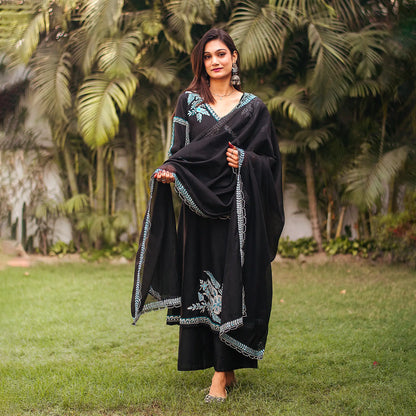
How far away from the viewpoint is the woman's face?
304cm

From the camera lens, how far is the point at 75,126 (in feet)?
25.8

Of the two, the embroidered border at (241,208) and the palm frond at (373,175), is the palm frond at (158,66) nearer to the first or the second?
the palm frond at (373,175)

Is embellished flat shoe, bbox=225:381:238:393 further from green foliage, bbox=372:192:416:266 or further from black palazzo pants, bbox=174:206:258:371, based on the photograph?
green foliage, bbox=372:192:416:266

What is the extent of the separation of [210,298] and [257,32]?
14.1 ft

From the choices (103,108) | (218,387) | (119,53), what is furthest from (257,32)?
(218,387)

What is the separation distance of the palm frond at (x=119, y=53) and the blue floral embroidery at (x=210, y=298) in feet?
14.0

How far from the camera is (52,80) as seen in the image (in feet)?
23.9

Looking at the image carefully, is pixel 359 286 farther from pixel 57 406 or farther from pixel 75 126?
pixel 75 126

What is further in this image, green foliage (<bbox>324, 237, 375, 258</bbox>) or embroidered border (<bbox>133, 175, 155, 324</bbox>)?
green foliage (<bbox>324, 237, 375, 258</bbox>)

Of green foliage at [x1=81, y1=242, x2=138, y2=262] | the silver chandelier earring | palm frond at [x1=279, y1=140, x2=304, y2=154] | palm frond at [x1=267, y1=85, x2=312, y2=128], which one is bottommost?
green foliage at [x1=81, y1=242, x2=138, y2=262]

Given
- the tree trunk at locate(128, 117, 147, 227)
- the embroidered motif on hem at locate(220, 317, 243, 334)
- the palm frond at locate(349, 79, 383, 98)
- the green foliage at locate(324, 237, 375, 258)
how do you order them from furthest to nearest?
the tree trunk at locate(128, 117, 147, 227), the green foliage at locate(324, 237, 375, 258), the palm frond at locate(349, 79, 383, 98), the embroidered motif on hem at locate(220, 317, 243, 334)

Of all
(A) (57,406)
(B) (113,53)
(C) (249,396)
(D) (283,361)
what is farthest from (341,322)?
(B) (113,53)

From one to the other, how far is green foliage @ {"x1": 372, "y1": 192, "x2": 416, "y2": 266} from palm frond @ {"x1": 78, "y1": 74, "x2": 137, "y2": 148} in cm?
344

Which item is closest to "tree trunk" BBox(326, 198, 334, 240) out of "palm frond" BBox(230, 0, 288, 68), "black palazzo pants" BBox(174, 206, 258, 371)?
"palm frond" BBox(230, 0, 288, 68)
